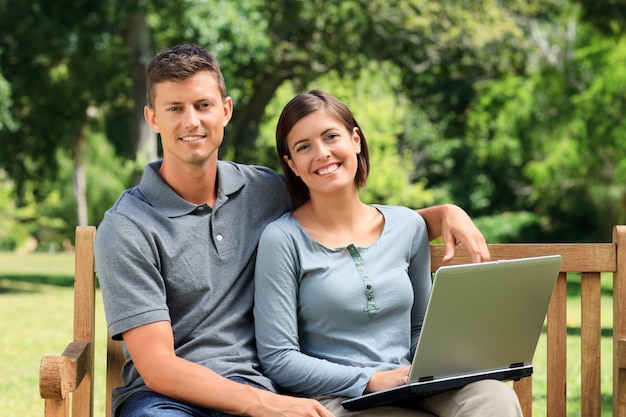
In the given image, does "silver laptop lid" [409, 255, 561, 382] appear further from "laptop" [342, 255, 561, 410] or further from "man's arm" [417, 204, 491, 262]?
"man's arm" [417, 204, 491, 262]

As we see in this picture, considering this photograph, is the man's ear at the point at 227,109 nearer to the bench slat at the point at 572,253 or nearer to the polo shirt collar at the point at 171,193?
the polo shirt collar at the point at 171,193

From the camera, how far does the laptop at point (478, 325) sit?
271cm

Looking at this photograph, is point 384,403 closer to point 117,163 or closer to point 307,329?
point 307,329

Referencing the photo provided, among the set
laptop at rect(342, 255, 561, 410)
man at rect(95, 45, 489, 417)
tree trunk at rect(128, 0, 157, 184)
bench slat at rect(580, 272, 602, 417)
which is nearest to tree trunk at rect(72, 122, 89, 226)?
tree trunk at rect(128, 0, 157, 184)

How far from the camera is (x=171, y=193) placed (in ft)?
9.86

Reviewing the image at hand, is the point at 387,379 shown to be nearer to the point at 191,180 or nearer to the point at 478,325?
the point at 478,325

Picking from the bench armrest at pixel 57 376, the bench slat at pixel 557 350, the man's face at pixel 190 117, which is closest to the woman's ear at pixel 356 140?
the man's face at pixel 190 117

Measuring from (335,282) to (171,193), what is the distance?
579mm

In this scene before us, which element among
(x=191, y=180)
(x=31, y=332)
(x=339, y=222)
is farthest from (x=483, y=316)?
(x=31, y=332)

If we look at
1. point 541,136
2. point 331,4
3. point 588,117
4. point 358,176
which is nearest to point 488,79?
point 541,136

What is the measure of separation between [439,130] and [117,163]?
10049mm

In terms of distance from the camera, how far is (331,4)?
52.0ft

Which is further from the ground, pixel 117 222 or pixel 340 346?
pixel 117 222

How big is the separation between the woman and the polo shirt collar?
0.63 ft
